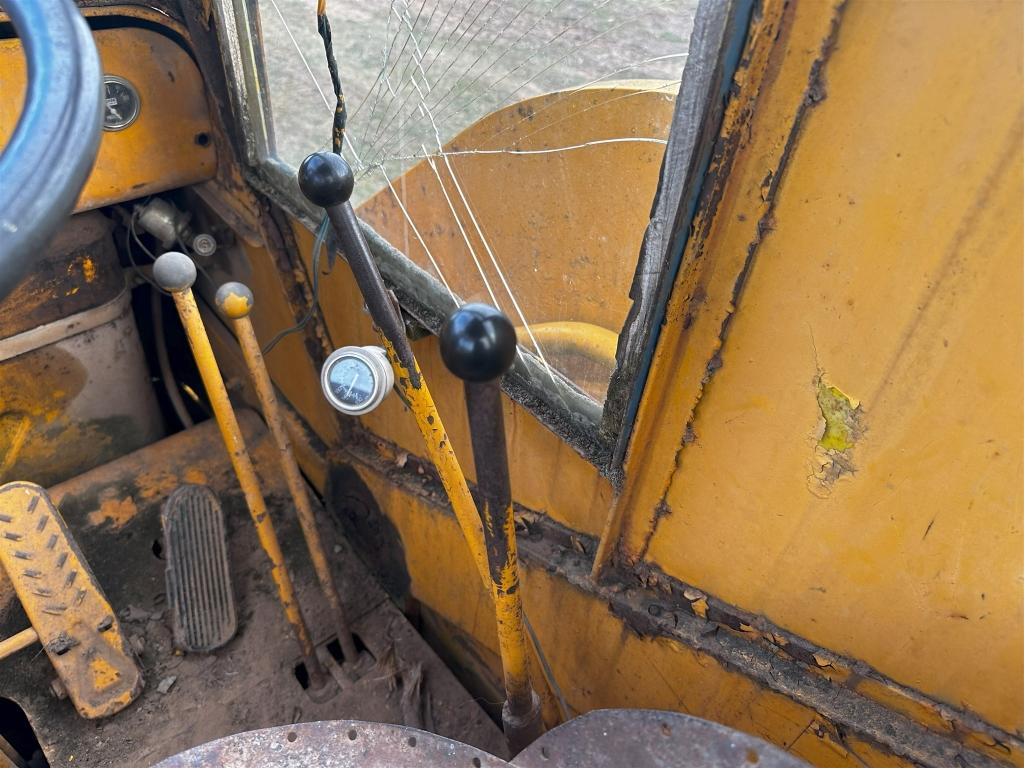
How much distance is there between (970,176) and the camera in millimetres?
603

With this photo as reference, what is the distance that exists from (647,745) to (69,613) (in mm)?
1407

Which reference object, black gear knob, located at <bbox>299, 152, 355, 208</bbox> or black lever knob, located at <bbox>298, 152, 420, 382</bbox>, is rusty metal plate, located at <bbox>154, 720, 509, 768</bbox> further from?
black gear knob, located at <bbox>299, 152, 355, 208</bbox>

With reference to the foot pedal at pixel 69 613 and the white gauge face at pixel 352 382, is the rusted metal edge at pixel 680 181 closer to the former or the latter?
the white gauge face at pixel 352 382

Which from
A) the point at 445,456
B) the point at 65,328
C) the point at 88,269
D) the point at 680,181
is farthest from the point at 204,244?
the point at 680,181

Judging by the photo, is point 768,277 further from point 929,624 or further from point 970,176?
point 929,624

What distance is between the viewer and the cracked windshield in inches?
42.4

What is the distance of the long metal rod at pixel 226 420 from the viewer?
1.12 metres

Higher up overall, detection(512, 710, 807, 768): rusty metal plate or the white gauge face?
the white gauge face

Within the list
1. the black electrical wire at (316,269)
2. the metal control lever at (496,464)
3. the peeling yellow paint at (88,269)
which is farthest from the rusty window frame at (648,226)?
the peeling yellow paint at (88,269)

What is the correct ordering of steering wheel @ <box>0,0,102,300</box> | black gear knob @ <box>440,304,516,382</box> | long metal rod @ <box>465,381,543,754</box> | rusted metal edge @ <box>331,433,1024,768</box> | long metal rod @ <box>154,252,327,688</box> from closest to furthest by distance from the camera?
1. steering wheel @ <box>0,0,102,300</box>
2. black gear knob @ <box>440,304,516,382</box>
3. long metal rod @ <box>465,381,543,754</box>
4. rusted metal edge @ <box>331,433,1024,768</box>
5. long metal rod @ <box>154,252,327,688</box>

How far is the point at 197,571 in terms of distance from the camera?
1.89 metres

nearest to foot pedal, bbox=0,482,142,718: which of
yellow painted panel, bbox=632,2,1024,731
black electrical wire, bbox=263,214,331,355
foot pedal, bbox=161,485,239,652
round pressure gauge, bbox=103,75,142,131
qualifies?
foot pedal, bbox=161,485,239,652

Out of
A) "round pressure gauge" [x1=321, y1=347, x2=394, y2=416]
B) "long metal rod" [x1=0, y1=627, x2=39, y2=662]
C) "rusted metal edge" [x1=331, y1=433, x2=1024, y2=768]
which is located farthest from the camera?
"long metal rod" [x1=0, y1=627, x2=39, y2=662]

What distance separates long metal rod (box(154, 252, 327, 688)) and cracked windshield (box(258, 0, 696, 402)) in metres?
0.44
